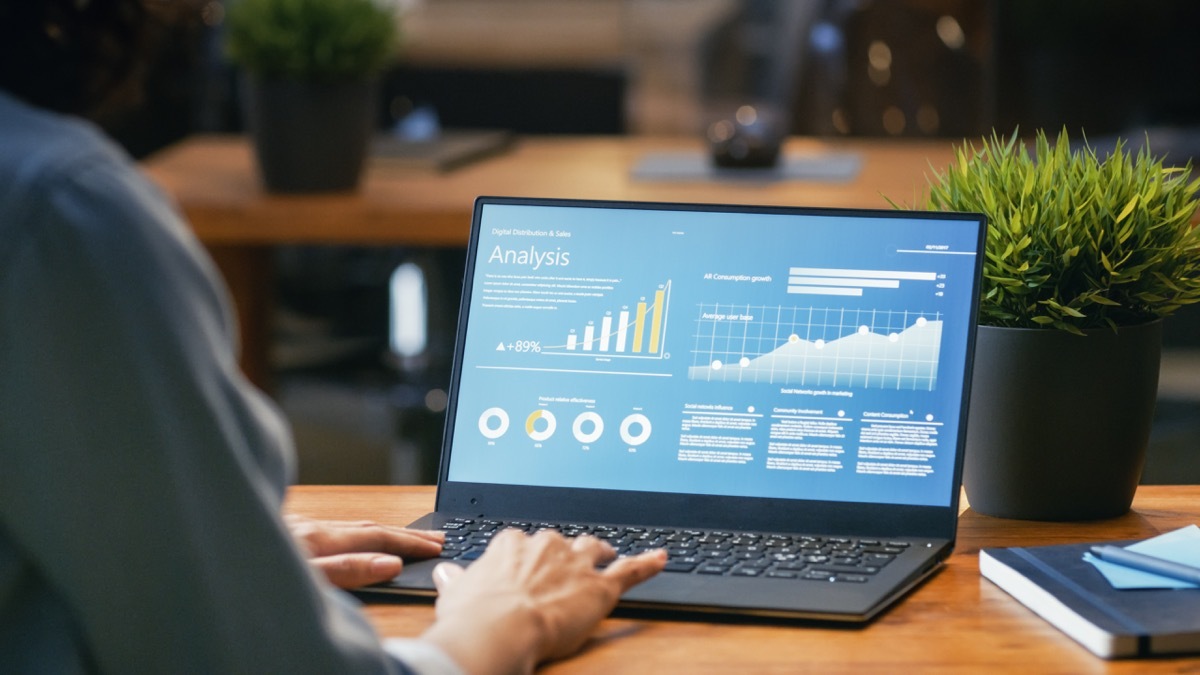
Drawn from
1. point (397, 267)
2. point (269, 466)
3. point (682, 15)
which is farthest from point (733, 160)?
point (682, 15)

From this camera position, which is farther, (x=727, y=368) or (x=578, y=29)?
(x=578, y=29)

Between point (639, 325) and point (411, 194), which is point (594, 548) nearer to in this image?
point (639, 325)

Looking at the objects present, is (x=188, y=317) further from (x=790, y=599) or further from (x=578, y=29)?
(x=578, y=29)

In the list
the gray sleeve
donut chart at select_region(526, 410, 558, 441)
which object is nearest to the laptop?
donut chart at select_region(526, 410, 558, 441)

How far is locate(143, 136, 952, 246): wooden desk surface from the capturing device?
2291mm

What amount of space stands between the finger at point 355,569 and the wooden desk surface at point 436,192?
1212 millimetres

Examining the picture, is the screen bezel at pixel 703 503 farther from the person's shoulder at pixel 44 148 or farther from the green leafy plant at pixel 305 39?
the green leafy plant at pixel 305 39

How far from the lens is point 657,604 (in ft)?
3.09

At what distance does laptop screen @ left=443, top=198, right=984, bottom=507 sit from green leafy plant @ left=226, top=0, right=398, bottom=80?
4.22 ft

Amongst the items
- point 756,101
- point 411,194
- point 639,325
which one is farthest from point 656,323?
point 756,101

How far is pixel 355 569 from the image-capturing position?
0.98 metres

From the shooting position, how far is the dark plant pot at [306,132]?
7.82ft

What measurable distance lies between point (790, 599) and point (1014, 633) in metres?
0.13

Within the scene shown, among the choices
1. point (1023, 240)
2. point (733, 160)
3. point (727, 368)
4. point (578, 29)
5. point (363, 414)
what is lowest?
point (363, 414)
